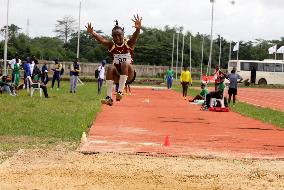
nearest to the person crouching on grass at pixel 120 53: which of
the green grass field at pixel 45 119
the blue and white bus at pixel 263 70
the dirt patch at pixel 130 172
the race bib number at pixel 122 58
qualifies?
the race bib number at pixel 122 58

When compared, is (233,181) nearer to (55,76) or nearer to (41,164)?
(41,164)

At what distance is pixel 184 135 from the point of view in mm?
15680

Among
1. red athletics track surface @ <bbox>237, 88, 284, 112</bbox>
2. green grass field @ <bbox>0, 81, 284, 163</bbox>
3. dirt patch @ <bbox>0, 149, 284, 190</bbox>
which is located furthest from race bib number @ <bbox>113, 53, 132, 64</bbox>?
red athletics track surface @ <bbox>237, 88, 284, 112</bbox>

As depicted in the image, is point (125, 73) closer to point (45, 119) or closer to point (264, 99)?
point (45, 119)

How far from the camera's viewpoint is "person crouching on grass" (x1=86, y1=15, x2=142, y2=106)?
10422 millimetres

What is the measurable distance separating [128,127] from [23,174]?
26.2ft

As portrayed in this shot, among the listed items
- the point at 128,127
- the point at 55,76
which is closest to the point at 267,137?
the point at 128,127

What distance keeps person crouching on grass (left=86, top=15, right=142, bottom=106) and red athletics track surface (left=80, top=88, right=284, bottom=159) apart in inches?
65.0

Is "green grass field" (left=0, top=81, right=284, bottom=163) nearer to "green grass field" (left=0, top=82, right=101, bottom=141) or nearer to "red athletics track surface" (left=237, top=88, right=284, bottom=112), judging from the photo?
"green grass field" (left=0, top=82, right=101, bottom=141)

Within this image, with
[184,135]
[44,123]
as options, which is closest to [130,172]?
[184,135]

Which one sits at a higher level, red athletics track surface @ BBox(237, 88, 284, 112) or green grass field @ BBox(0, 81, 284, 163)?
green grass field @ BBox(0, 81, 284, 163)

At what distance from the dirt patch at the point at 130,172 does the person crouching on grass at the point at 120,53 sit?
1467 millimetres

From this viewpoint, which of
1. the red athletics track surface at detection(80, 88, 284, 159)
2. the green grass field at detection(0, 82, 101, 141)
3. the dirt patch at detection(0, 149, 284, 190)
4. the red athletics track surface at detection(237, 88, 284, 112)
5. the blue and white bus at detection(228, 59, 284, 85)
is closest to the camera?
the dirt patch at detection(0, 149, 284, 190)

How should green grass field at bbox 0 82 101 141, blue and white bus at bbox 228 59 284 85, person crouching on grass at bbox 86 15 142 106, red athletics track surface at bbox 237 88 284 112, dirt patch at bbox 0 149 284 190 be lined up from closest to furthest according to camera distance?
dirt patch at bbox 0 149 284 190 → person crouching on grass at bbox 86 15 142 106 → green grass field at bbox 0 82 101 141 → red athletics track surface at bbox 237 88 284 112 → blue and white bus at bbox 228 59 284 85
